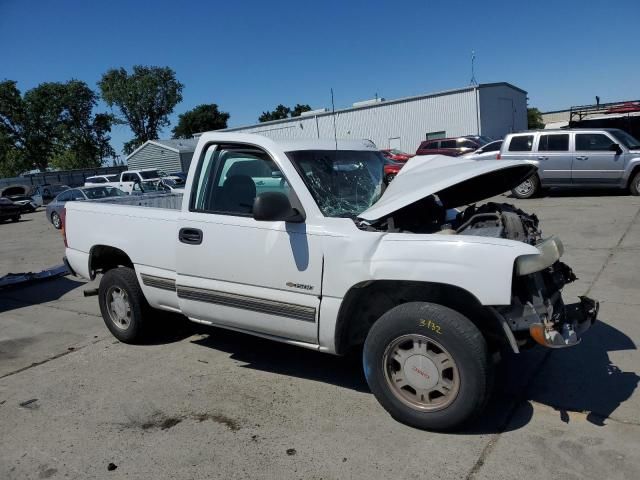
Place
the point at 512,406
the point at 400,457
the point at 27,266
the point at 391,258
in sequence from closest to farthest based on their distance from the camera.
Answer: the point at 400,457, the point at 391,258, the point at 512,406, the point at 27,266

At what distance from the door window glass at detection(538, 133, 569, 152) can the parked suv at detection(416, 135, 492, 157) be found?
9.17 meters

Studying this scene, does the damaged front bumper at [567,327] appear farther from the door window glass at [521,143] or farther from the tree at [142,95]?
the tree at [142,95]

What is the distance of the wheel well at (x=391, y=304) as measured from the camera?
3365 mm

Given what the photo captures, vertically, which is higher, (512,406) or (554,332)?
(554,332)

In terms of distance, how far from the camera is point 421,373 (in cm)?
326

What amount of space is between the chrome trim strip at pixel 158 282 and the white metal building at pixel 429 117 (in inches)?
1108

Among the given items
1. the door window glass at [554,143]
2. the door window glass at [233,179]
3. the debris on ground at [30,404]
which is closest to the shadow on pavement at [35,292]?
the debris on ground at [30,404]

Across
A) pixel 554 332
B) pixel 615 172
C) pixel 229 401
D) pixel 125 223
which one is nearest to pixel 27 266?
pixel 125 223

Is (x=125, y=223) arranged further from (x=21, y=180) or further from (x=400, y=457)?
(x=21, y=180)

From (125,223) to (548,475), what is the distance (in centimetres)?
387

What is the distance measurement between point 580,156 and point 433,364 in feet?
41.6

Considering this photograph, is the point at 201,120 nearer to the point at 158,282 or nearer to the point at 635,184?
the point at 635,184

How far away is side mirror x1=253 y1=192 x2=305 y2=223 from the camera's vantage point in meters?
3.45

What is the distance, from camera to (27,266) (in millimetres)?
11023
